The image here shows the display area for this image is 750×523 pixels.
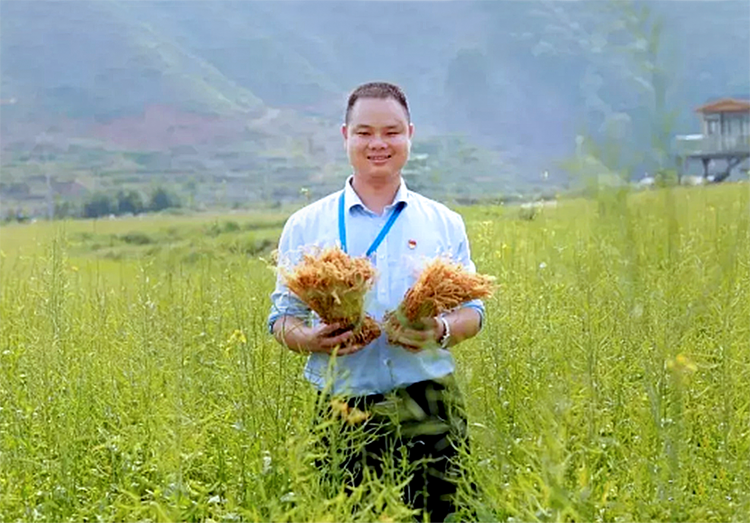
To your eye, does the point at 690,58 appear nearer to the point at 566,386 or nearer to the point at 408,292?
the point at 566,386

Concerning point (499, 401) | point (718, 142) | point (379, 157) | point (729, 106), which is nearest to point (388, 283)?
point (379, 157)

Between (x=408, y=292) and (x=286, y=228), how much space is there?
1.59 feet

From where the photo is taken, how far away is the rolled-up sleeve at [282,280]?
2.74 metres

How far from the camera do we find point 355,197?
287 cm

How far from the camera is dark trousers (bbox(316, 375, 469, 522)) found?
8.92 ft

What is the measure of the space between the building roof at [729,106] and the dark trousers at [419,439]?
1020 millimetres

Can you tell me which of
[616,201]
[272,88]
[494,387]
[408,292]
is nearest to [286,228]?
[408,292]

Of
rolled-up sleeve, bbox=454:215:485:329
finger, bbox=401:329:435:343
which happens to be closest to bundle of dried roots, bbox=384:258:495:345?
finger, bbox=401:329:435:343

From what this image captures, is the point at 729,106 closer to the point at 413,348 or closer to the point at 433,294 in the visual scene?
the point at 433,294

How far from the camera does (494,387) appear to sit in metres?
3.21

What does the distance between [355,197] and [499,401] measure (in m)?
0.79

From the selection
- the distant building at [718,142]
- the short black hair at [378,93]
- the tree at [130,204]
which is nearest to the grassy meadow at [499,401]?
the distant building at [718,142]

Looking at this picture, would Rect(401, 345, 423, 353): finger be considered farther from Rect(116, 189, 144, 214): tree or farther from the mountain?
Rect(116, 189, 144, 214): tree

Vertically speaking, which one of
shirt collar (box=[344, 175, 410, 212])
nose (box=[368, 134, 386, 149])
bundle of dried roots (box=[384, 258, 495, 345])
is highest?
nose (box=[368, 134, 386, 149])
